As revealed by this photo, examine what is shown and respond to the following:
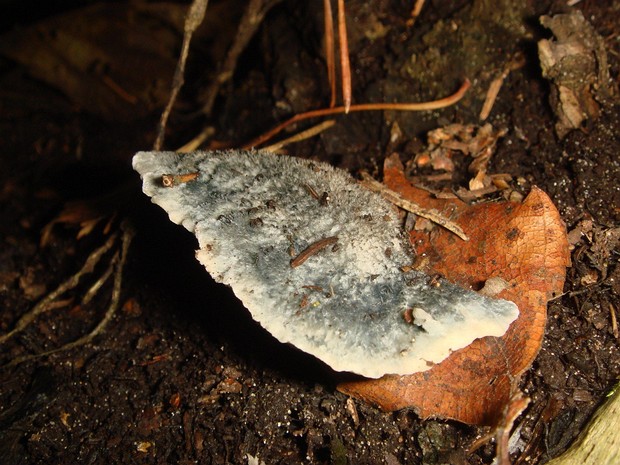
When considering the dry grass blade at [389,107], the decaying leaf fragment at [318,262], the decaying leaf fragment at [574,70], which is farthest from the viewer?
the dry grass blade at [389,107]

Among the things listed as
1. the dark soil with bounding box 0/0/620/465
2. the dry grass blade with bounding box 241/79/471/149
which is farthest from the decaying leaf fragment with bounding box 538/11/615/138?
the dry grass blade with bounding box 241/79/471/149

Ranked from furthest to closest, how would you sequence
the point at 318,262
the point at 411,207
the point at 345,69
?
1. the point at 345,69
2. the point at 411,207
3. the point at 318,262

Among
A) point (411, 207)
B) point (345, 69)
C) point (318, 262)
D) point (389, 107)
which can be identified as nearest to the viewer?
point (318, 262)

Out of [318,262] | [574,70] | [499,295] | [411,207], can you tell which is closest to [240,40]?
[411,207]

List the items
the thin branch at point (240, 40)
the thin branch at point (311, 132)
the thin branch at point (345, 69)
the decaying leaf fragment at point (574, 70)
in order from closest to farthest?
1. the decaying leaf fragment at point (574, 70)
2. the thin branch at point (345, 69)
3. the thin branch at point (311, 132)
4. the thin branch at point (240, 40)

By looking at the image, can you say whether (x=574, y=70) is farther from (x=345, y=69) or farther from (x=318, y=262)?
(x=318, y=262)

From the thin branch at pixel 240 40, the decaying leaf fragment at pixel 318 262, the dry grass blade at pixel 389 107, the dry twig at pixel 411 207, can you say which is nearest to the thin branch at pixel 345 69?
the dry grass blade at pixel 389 107

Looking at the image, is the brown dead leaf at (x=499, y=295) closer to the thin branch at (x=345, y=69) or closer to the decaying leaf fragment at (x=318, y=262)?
the decaying leaf fragment at (x=318, y=262)
